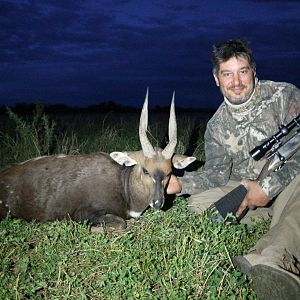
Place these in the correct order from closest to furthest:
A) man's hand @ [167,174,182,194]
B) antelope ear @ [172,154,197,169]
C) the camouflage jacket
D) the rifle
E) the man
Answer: the man < the rifle < the camouflage jacket < man's hand @ [167,174,182,194] < antelope ear @ [172,154,197,169]

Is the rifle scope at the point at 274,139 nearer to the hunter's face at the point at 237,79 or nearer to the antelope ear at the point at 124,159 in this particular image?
the hunter's face at the point at 237,79

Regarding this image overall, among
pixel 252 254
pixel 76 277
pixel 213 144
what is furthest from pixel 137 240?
Answer: pixel 213 144

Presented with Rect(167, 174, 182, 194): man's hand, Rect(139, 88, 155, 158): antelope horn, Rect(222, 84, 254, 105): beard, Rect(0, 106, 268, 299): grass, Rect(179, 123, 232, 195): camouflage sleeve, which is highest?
Rect(222, 84, 254, 105): beard

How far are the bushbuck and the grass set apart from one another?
0.46 m

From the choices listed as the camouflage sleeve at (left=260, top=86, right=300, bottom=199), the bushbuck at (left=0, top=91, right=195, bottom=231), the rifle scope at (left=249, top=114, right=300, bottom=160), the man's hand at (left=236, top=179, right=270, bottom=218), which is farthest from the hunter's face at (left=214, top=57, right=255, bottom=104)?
the man's hand at (left=236, top=179, right=270, bottom=218)

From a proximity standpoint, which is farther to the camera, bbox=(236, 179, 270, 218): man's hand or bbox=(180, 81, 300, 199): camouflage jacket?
bbox=(180, 81, 300, 199): camouflage jacket

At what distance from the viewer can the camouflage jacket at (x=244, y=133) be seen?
477 cm

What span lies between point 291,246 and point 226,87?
2.02 m

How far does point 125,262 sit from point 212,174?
2.00 m

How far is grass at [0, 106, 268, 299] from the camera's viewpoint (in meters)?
3.24

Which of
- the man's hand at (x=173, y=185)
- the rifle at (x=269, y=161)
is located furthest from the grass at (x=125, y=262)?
the man's hand at (x=173, y=185)

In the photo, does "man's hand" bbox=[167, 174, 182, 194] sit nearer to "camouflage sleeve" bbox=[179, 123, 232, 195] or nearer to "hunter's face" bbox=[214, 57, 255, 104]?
"camouflage sleeve" bbox=[179, 123, 232, 195]

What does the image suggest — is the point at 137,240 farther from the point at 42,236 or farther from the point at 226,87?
the point at 226,87

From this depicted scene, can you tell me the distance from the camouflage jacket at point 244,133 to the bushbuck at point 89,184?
31 cm
